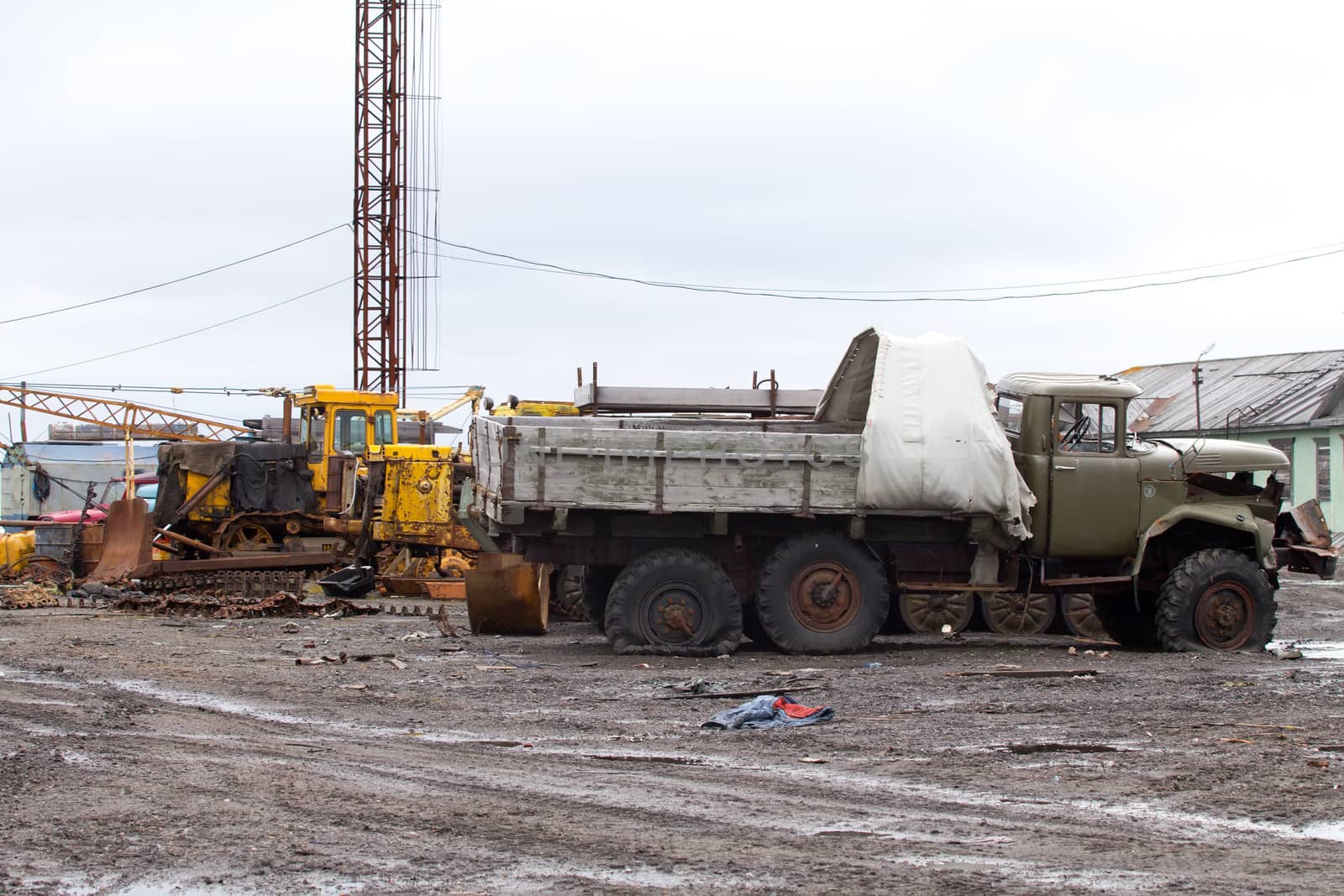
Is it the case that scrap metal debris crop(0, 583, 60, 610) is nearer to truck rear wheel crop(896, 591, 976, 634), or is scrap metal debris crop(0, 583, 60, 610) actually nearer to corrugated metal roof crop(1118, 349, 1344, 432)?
truck rear wheel crop(896, 591, 976, 634)

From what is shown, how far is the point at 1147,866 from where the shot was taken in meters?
5.95

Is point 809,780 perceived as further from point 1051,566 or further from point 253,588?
point 253,588

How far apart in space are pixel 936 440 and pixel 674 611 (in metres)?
2.96

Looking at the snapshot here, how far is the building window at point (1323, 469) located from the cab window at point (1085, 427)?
2564 cm

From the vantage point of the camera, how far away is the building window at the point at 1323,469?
3784cm

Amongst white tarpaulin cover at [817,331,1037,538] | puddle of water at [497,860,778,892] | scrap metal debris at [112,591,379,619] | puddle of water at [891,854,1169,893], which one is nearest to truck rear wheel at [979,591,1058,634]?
white tarpaulin cover at [817,331,1037,538]

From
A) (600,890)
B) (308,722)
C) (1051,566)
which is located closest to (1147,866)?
(600,890)

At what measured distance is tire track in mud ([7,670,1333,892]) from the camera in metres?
5.85

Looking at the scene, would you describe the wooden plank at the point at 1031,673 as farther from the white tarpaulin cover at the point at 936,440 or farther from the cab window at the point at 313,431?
the cab window at the point at 313,431

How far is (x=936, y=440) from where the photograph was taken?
46.7 feet

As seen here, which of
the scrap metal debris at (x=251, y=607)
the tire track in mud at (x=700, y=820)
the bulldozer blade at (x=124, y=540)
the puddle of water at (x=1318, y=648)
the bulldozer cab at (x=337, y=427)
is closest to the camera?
the tire track in mud at (x=700, y=820)

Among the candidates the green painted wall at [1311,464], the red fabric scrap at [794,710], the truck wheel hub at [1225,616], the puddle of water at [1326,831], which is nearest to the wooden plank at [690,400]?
the truck wheel hub at [1225,616]

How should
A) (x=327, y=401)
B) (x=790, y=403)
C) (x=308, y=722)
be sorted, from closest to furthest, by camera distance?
(x=308, y=722)
(x=790, y=403)
(x=327, y=401)

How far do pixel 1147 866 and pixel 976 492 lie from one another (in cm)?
843
